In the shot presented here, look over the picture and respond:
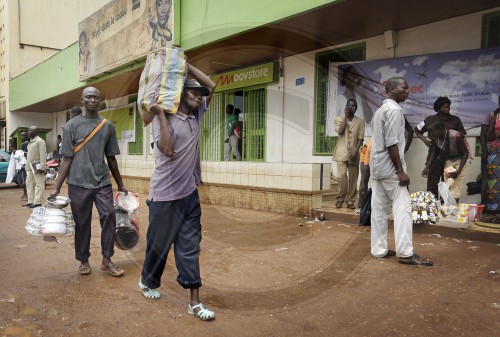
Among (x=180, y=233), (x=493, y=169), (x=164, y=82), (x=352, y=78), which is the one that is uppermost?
(x=352, y=78)

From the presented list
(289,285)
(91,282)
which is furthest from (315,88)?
(91,282)

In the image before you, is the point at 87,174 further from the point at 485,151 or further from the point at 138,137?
the point at 138,137

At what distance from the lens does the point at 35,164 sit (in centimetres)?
791

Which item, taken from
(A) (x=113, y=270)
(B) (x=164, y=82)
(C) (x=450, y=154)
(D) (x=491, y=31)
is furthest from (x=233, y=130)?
(B) (x=164, y=82)

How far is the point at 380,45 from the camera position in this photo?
693 cm

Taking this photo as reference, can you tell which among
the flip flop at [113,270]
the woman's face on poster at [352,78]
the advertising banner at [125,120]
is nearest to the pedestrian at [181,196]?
the flip flop at [113,270]

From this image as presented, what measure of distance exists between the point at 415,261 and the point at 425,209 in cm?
141

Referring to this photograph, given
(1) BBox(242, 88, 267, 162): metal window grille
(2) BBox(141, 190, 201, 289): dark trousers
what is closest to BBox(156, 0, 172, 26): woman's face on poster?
(1) BBox(242, 88, 267, 162): metal window grille

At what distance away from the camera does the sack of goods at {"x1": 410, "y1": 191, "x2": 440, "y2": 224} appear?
5.07 metres

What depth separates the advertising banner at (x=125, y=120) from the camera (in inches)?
562

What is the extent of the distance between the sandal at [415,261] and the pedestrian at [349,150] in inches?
105

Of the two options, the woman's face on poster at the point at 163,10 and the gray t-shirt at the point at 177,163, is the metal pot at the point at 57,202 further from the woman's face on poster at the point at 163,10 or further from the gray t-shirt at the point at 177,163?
the woman's face on poster at the point at 163,10

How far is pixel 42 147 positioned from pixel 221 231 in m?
4.36

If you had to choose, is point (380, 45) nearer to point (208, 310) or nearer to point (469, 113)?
point (469, 113)
